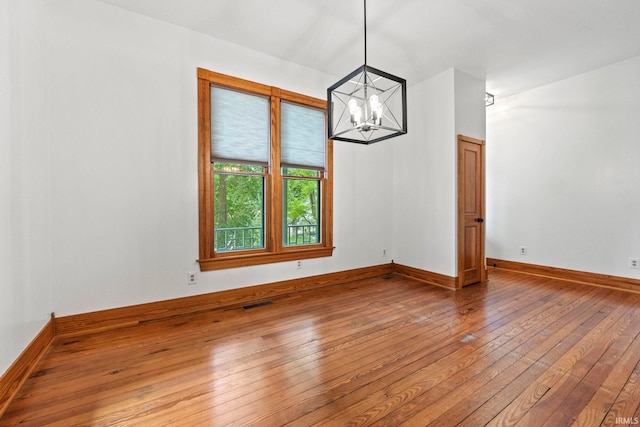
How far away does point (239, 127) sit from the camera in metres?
3.38

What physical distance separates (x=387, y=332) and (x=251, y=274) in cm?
176

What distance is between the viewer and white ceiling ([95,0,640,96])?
271 cm

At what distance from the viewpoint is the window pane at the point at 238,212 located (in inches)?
132

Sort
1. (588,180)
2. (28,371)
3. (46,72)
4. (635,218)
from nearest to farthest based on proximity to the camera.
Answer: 1. (28,371)
2. (46,72)
3. (635,218)
4. (588,180)

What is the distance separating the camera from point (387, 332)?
2.56 m

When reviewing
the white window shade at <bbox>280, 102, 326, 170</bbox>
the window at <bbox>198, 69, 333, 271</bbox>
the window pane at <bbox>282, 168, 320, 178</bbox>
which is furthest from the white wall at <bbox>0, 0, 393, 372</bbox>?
the window pane at <bbox>282, 168, 320, 178</bbox>

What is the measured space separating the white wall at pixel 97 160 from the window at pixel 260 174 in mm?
160

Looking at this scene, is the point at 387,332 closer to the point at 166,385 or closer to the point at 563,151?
the point at 166,385

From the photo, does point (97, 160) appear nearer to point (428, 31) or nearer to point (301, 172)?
point (301, 172)

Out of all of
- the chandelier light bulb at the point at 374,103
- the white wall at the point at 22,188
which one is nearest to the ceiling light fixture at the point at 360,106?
the chandelier light bulb at the point at 374,103

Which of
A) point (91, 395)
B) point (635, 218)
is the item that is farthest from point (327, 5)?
point (635, 218)

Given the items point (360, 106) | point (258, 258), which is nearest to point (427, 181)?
point (360, 106)

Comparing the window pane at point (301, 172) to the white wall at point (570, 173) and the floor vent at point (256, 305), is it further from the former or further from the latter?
the white wall at point (570, 173)

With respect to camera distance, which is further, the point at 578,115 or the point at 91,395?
the point at 578,115
